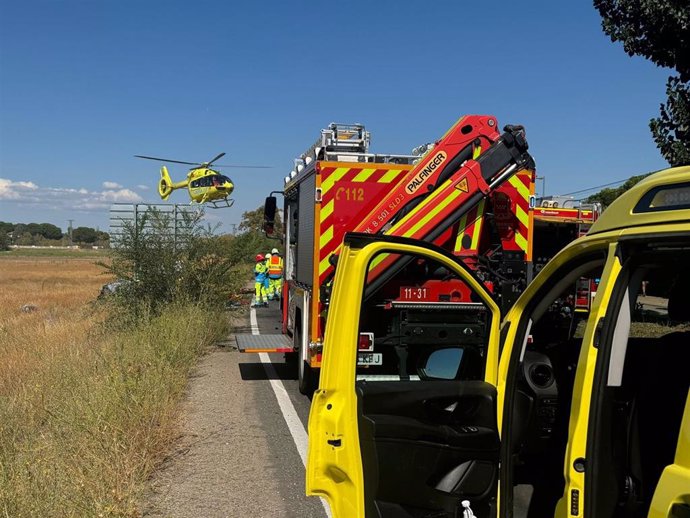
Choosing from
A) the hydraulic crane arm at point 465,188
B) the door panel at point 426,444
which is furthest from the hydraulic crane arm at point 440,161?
the door panel at point 426,444

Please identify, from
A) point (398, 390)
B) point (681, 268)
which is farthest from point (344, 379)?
point (681, 268)

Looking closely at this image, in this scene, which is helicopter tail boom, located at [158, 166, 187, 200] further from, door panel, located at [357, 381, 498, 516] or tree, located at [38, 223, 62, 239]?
tree, located at [38, 223, 62, 239]

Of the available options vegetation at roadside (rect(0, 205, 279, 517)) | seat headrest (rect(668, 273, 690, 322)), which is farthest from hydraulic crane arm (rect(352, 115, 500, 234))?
seat headrest (rect(668, 273, 690, 322))

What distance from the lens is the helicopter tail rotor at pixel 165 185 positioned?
4234 centimetres

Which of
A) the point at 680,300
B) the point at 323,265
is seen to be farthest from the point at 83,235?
the point at 680,300

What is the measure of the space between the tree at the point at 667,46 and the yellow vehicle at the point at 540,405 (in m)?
9.41

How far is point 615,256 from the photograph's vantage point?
2320 mm

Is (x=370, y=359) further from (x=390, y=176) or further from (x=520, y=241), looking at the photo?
(x=520, y=241)

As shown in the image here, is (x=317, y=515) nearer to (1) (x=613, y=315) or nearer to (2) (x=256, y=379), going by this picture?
(1) (x=613, y=315)

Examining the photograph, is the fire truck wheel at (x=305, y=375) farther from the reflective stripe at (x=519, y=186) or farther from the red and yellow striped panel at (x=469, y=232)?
the reflective stripe at (x=519, y=186)

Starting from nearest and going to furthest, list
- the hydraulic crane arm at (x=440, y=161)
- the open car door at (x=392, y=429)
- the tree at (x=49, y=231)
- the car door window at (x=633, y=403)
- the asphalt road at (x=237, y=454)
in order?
the car door window at (x=633, y=403)
the open car door at (x=392, y=429)
the asphalt road at (x=237, y=454)
the hydraulic crane arm at (x=440, y=161)
the tree at (x=49, y=231)

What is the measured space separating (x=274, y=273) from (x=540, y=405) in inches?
672

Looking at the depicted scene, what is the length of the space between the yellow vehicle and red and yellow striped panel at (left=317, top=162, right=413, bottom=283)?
429 cm

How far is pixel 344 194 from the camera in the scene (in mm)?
8078
